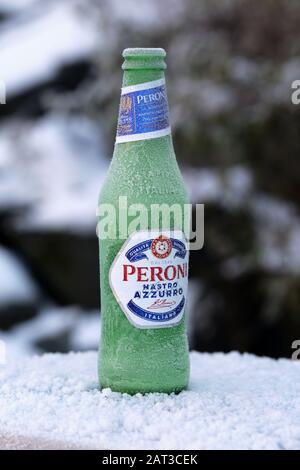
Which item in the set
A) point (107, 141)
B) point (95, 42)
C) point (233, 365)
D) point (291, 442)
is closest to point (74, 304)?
point (107, 141)

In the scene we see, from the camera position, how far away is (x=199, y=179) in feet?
13.5

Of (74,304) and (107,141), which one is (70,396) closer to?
(74,304)

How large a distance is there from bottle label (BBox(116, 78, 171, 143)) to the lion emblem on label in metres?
0.18

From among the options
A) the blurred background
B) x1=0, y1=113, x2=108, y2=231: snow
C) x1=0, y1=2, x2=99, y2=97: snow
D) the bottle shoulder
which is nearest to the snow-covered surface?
the bottle shoulder

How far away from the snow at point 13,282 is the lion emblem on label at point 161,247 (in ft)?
9.58

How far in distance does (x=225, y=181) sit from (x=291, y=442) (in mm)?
2790

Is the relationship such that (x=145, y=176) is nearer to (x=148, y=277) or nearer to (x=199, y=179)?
(x=148, y=277)

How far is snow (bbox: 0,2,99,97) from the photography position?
5.16 meters

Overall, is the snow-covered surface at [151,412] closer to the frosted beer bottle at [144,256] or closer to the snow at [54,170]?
the frosted beer bottle at [144,256]

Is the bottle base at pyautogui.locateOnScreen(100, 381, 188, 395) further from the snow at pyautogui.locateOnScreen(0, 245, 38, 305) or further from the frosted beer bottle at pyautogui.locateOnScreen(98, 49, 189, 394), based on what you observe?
the snow at pyautogui.locateOnScreen(0, 245, 38, 305)

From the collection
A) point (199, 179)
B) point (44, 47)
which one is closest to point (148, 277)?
point (199, 179)

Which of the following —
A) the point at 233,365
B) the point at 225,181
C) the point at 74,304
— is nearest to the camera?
the point at 233,365
